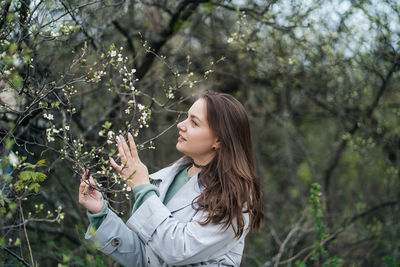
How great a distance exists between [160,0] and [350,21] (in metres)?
2.36

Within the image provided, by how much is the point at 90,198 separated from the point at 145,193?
0.41 metres

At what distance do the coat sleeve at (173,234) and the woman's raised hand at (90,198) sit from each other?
A: 30 centimetres

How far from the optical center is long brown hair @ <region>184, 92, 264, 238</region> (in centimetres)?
239

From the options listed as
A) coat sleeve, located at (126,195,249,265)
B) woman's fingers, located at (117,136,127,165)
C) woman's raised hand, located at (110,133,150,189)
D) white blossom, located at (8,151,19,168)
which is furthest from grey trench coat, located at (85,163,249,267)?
white blossom, located at (8,151,19,168)

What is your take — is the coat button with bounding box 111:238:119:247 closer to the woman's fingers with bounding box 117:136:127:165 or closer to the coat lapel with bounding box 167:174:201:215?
the coat lapel with bounding box 167:174:201:215

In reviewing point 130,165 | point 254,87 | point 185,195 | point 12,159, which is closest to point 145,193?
point 130,165

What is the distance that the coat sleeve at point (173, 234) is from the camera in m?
2.29

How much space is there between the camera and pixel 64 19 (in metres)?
3.30

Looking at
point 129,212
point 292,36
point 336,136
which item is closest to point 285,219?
point 336,136

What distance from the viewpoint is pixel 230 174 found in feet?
8.29

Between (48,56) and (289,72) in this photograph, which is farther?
(289,72)

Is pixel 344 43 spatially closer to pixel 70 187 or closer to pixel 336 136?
pixel 336 136

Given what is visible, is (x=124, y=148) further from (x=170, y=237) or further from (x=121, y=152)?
(x=170, y=237)

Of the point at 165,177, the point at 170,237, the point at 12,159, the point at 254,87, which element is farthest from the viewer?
the point at 254,87
